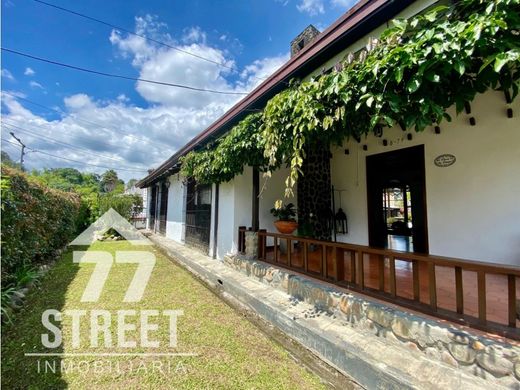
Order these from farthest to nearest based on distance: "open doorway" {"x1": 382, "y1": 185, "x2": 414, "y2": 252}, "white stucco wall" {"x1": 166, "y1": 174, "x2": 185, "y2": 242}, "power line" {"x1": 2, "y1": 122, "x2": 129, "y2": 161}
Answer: "power line" {"x1": 2, "y1": 122, "x2": 129, "y2": 161}
"white stucco wall" {"x1": 166, "y1": 174, "x2": 185, "y2": 242}
"open doorway" {"x1": 382, "y1": 185, "x2": 414, "y2": 252}

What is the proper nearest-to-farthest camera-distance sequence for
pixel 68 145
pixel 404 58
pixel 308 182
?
pixel 404 58 → pixel 308 182 → pixel 68 145

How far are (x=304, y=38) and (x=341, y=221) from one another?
527cm

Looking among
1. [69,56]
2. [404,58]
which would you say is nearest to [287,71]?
[404,58]

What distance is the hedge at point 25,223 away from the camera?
3.86 m

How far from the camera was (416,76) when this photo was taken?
1.74m

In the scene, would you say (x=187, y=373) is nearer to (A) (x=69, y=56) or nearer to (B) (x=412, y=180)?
(B) (x=412, y=180)

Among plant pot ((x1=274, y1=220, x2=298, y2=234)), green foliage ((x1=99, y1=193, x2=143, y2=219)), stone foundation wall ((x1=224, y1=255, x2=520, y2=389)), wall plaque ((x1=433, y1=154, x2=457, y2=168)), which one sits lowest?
Answer: stone foundation wall ((x1=224, y1=255, x2=520, y2=389))

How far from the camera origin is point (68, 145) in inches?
1205

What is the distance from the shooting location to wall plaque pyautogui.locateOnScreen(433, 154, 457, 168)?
4.25 metres

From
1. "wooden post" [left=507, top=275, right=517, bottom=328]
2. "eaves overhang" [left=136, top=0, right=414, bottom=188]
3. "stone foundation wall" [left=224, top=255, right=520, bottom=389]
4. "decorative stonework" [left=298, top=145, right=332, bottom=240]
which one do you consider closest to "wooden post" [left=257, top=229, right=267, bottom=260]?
"decorative stonework" [left=298, top=145, right=332, bottom=240]

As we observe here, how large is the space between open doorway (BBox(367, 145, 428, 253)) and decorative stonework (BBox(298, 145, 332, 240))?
1.00 metres

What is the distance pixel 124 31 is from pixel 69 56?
179 cm

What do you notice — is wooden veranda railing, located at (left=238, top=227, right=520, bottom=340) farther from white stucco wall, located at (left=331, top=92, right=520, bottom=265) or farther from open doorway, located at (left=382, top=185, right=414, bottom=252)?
open doorway, located at (left=382, top=185, right=414, bottom=252)

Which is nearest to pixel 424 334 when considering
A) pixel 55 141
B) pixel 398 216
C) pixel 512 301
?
pixel 512 301
